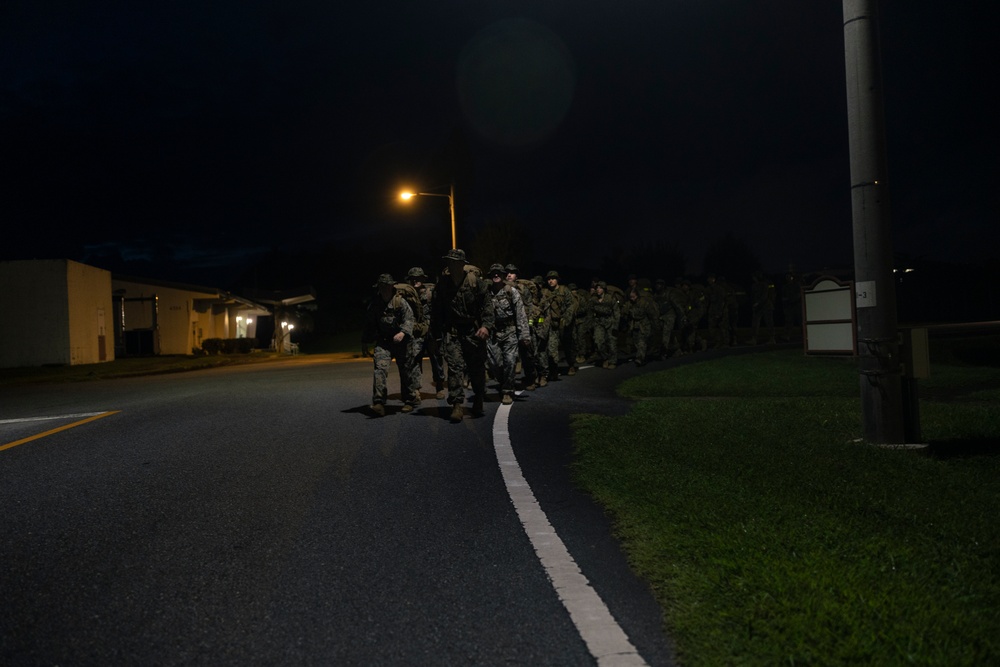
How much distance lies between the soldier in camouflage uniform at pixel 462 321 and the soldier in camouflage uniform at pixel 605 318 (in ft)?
25.2

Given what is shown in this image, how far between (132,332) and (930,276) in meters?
43.2

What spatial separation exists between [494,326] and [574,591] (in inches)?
266

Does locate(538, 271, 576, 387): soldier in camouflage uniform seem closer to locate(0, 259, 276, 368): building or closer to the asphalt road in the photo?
the asphalt road

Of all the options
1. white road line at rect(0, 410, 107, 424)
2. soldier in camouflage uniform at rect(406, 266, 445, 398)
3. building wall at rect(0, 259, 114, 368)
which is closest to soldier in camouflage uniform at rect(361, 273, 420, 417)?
soldier in camouflage uniform at rect(406, 266, 445, 398)

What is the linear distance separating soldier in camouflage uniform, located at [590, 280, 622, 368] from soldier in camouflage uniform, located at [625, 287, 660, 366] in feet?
2.86

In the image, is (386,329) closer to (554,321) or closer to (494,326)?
(494,326)

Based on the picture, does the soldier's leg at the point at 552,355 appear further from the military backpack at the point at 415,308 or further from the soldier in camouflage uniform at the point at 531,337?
the military backpack at the point at 415,308

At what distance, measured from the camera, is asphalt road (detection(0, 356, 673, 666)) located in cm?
299

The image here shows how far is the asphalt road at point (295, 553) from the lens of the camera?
299 cm

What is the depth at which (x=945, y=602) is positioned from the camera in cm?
314

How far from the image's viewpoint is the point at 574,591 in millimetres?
3490

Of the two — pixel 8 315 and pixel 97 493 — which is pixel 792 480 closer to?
pixel 97 493

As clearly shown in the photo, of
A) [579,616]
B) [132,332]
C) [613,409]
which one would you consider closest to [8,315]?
[132,332]

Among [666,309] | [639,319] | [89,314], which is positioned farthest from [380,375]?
[89,314]
